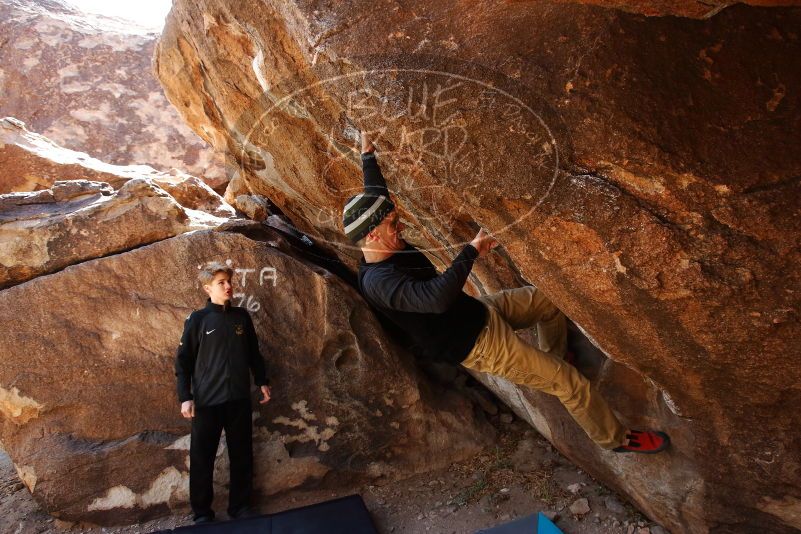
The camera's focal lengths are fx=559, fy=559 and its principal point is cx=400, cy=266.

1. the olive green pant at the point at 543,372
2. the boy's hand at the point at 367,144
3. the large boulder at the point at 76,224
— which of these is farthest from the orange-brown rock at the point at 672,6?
the large boulder at the point at 76,224

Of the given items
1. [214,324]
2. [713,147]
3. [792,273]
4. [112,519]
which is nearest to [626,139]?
[713,147]

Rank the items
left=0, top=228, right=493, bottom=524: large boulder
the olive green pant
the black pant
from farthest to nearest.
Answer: left=0, top=228, right=493, bottom=524: large boulder, the black pant, the olive green pant

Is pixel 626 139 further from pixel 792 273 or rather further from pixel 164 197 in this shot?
pixel 164 197

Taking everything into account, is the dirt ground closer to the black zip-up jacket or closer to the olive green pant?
the olive green pant

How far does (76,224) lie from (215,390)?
173 centimetres

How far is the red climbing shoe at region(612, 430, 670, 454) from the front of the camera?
3.03 meters

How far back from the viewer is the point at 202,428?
11.3 feet

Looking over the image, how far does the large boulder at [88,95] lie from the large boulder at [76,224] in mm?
8470

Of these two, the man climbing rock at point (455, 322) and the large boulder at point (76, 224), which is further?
the large boulder at point (76, 224)

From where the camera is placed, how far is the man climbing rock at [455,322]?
267cm

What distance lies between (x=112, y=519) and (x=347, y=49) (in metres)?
3.34

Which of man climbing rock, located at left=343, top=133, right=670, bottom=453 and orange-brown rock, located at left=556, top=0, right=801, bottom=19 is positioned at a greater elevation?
orange-brown rock, located at left=556, top=0, right=801, bottom=19

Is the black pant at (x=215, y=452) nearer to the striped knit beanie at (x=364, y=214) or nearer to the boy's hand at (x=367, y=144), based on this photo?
the striped knit beanie at (x=364, y=214)

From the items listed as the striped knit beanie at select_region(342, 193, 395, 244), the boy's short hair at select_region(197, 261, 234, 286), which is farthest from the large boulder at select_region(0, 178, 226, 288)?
the striped knit beanie at select_region(342, 193, 395, 244)
